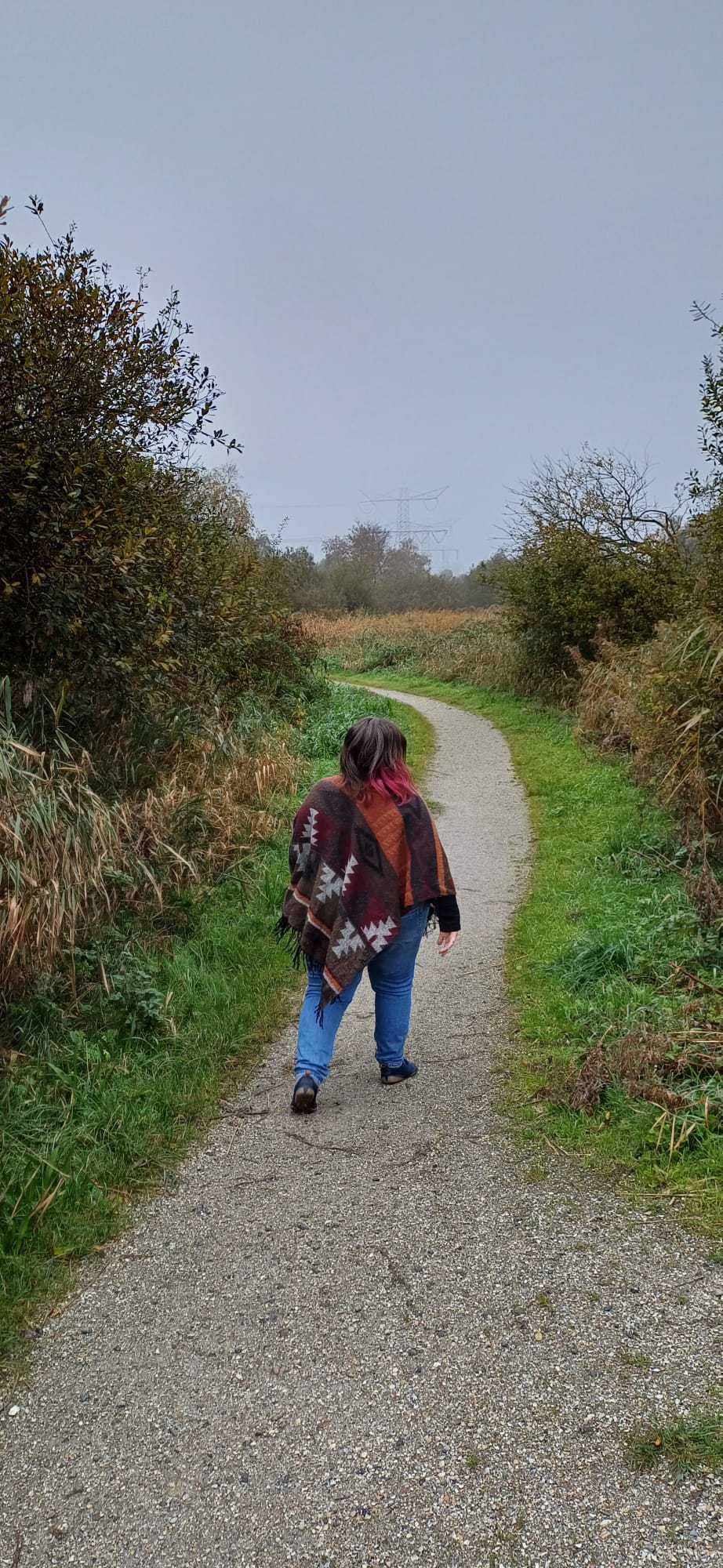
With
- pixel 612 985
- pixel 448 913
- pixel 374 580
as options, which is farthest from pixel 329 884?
pixel 374 580

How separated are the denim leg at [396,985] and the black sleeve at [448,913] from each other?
2.6 inches

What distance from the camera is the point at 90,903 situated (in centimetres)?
525

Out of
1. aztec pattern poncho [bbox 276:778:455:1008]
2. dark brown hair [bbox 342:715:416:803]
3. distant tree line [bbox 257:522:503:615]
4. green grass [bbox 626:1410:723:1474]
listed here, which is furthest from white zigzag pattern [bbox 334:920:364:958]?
distant tree line [bbox 257:522:503:615]

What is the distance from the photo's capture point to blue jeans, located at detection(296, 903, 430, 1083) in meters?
4.02

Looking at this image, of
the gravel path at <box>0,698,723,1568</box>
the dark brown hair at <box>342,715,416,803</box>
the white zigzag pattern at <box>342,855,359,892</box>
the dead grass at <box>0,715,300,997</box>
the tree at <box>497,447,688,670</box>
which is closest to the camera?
the gravel path at <box>0,698,723,1568</box>

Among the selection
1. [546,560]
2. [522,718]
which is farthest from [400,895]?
[546,560]

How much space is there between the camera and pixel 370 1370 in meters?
2.56

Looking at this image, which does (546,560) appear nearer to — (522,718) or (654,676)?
(522,718)

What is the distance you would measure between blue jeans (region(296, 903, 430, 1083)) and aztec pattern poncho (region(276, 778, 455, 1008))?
0.09 meters

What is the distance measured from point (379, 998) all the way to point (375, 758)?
1.22m

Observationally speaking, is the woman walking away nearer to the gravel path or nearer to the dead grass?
the gravel path

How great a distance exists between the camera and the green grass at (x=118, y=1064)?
3295 millimetres

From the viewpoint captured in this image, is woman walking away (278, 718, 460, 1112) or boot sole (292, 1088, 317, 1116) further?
boot sole (292, 1088, 317, 1116)

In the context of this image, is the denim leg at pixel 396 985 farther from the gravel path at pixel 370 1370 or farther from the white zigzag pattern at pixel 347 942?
the gravel path at pixel 370 1370
